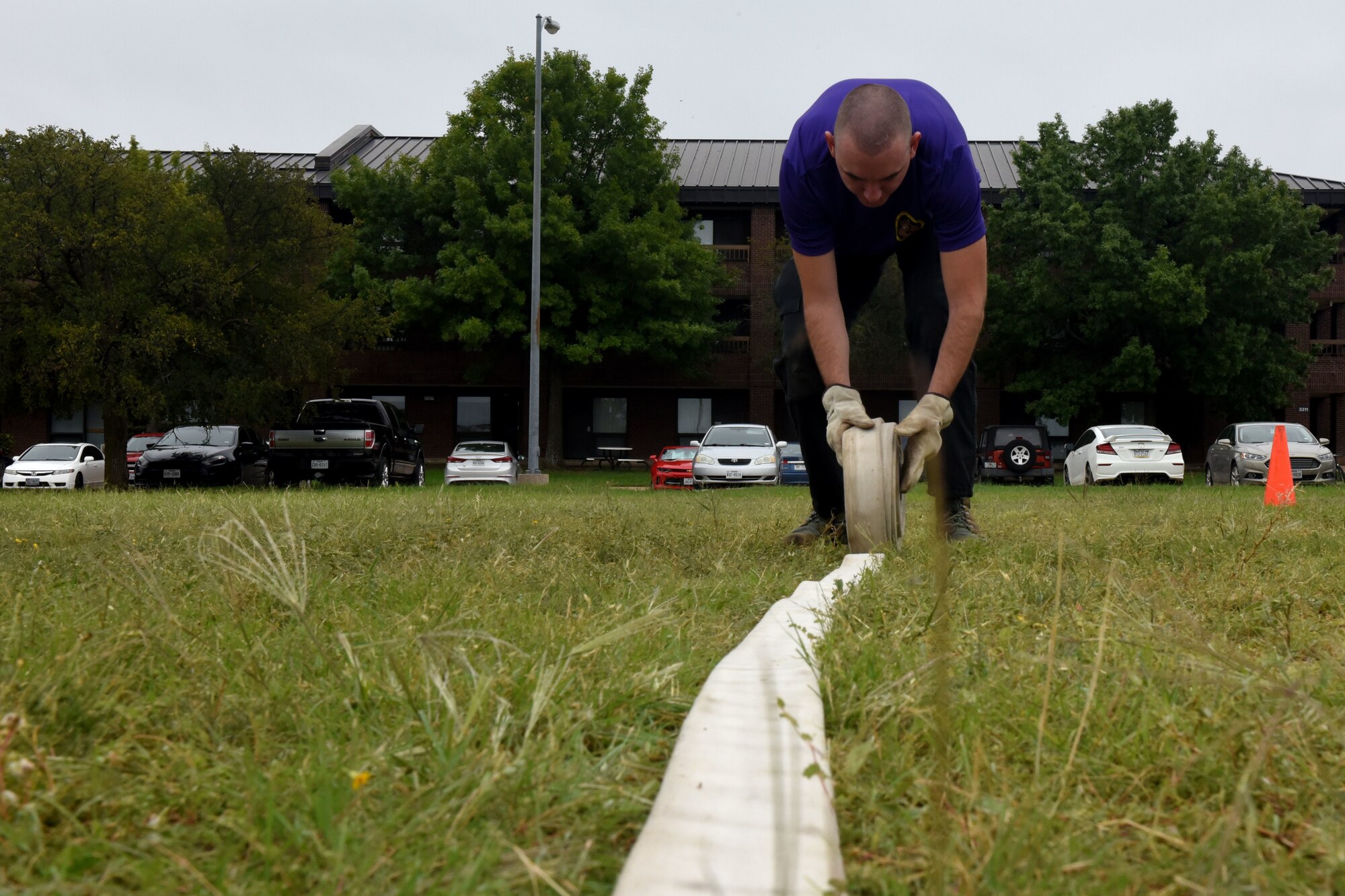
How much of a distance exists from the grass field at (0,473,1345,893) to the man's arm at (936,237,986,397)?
1.71 m

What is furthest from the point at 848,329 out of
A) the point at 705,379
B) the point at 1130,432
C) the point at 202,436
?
the point at 705,379

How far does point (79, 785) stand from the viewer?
1254mm

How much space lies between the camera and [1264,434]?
2148cm

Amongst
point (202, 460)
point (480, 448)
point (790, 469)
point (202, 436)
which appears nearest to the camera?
point (202, 460)

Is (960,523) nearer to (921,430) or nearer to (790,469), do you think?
(921,430)

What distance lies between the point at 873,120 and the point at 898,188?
0.67m

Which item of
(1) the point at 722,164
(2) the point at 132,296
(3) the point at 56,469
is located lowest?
(3) the point at 56,469

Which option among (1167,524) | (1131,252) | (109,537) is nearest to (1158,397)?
(1131,252)

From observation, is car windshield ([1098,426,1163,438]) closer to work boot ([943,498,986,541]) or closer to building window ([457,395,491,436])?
work boot ([943,498,986,541])

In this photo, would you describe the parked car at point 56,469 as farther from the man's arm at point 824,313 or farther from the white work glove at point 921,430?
the white work glove at point 921,430

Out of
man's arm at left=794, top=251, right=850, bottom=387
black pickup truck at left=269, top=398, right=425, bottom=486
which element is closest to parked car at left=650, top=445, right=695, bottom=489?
black pickup truck at left=269, top=398, right=425, bottom=486

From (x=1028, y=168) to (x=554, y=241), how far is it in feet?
53.2

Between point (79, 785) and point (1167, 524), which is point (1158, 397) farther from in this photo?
point (79, 785)

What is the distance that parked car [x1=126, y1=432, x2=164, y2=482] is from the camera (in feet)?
71.0
